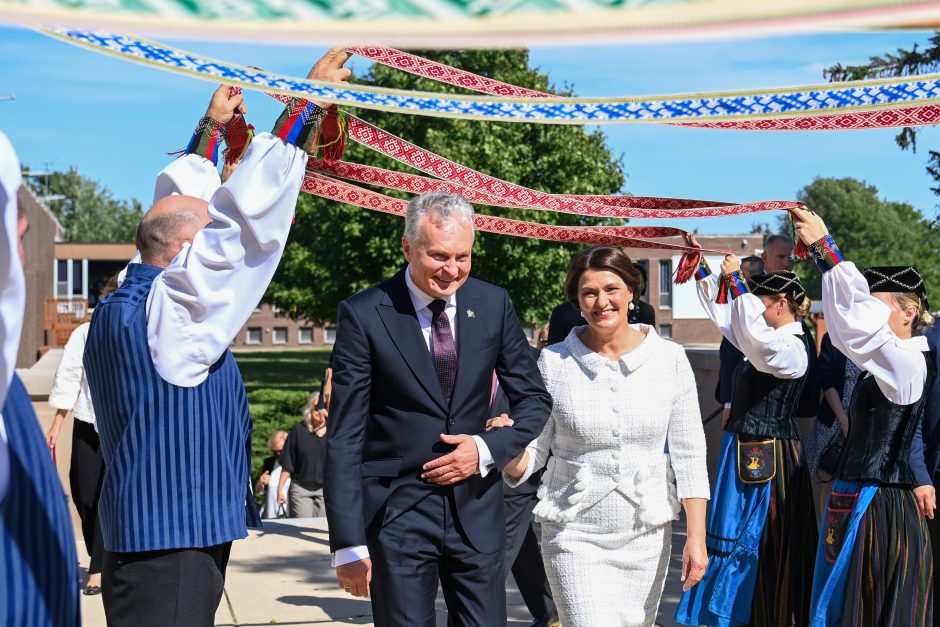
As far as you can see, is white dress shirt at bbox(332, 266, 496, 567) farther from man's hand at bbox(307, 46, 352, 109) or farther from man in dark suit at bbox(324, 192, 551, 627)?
man's hand at bbox(307, 46, 352, 109)

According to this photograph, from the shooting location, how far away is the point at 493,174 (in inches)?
1040

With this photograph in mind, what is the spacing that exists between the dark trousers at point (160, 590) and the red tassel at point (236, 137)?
1390 mm

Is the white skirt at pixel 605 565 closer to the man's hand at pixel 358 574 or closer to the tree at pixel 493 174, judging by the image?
the man's hand at pixel 358 574

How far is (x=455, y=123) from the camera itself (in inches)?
1075

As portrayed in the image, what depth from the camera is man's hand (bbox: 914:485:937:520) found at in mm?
4891

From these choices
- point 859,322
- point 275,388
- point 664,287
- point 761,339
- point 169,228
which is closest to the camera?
point 169,228

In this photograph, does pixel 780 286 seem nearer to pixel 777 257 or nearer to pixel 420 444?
pixel 777 257

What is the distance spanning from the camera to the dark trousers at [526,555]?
6.14 m

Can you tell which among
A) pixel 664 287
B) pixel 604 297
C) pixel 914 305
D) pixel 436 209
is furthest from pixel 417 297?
pixel 664 287

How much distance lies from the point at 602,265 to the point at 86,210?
10315 centimetres

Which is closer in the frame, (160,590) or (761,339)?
(160,590)

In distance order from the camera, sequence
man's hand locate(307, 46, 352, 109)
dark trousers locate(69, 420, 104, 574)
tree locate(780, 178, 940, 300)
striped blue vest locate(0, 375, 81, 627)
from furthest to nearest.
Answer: tree locate(780, 178, 940, 300)
dark trousers locate(69, 420, 104, 574)
man's hand locate(307, 46, 352, 109)
striped blue vest locate(0, 375, 81, 627)

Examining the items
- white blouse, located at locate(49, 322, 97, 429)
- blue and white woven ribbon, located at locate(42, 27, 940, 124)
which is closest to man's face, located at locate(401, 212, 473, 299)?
blue and white woven ribbon, located at locate(42, 27, 940, 124)

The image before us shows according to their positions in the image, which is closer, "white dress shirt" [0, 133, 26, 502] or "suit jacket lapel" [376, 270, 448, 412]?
"white dress shirt" [0, 133, 26, 502]
